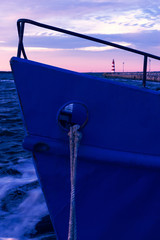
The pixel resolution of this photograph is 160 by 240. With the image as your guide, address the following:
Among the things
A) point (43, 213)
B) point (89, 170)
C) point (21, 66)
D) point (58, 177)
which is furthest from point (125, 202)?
point (43, 213)

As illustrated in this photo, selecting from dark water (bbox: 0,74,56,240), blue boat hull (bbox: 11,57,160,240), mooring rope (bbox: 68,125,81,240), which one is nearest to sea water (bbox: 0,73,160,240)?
dark water (bbox: 0,74,56,240)

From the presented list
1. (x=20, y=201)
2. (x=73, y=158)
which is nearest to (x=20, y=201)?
(x=20, y=201)

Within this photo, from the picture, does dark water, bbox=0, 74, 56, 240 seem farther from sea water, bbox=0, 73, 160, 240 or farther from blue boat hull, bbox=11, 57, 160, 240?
blue boat hull, bbox=11, 57, 160, 240

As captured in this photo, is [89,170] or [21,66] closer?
[21,66]

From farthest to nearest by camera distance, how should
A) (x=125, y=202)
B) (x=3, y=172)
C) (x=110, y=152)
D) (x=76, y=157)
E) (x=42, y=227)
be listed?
(x=3, y=172)
(x=42, y=227)
(x=125, y=202)
(x=110, y=152)
(x=76, y=157)

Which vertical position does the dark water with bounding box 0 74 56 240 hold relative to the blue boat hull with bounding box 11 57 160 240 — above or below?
below

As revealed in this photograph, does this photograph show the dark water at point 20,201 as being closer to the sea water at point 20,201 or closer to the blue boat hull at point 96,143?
the sea water at point 20,201

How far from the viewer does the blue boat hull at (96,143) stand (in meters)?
2.15

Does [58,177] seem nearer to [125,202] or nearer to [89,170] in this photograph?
[89,170]

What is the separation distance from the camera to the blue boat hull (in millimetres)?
2148

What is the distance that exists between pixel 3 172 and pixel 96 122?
477cm

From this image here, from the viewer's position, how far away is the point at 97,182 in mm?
2379

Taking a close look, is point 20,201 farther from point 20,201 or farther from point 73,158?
point 73,158

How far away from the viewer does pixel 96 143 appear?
2252mm
